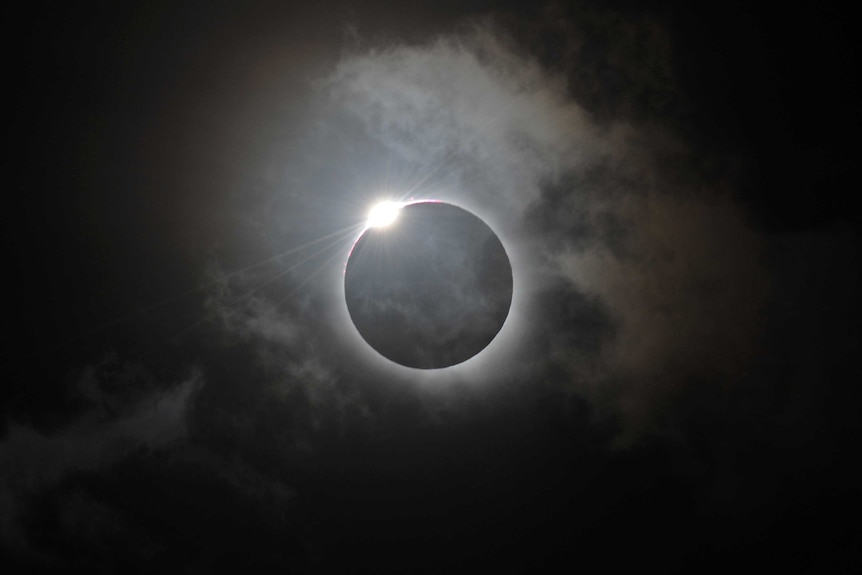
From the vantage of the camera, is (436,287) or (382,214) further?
(436,287)

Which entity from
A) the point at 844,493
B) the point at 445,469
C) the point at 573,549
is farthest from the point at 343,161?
the point at 844,493

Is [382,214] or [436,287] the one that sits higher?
[382,214]

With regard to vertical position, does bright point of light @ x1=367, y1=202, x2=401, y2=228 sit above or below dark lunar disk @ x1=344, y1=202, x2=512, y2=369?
above

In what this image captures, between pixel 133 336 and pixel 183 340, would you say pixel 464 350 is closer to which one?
pixel 183 340
